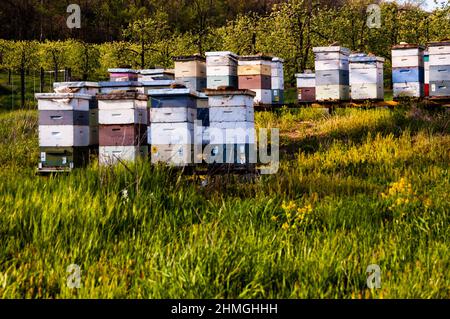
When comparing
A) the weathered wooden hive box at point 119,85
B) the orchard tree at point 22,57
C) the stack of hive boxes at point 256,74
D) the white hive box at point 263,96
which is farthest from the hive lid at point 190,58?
the orchard tree at point 22,57

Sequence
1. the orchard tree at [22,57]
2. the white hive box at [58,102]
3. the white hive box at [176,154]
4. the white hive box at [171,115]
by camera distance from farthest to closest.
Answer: the orchard tree at [22,57]
the white hive box at [58,102]
the white hive box at [171,115]
the white hive box at [176,154]

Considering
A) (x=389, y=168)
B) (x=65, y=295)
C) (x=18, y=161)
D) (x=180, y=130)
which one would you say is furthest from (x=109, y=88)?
(x=65, y=295)

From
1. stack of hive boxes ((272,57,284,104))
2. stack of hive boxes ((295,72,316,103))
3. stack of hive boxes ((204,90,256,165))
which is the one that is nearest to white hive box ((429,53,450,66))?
stack of hive boxes ((295,72,316,103))

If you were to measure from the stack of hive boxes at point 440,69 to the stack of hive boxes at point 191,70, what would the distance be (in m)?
7.05

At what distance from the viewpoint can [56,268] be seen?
4.43 m

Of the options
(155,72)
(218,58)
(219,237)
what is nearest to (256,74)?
(218,58)

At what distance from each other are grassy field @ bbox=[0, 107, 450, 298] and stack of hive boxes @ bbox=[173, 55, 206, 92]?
29.3 feet

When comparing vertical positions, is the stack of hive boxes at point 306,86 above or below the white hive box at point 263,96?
above

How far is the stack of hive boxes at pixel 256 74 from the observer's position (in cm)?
1722

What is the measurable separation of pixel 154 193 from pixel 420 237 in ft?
9.81

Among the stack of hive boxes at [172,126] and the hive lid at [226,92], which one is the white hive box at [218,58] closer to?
the hive lid at [226,92]

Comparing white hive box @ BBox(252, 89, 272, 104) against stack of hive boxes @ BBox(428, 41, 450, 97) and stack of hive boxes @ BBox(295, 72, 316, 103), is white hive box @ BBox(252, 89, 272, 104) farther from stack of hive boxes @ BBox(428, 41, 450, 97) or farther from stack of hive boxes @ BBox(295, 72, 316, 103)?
stack of hive boxes @ BBox(428, 41, 450, 97)

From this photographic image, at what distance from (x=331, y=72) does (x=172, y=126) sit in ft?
30.3
